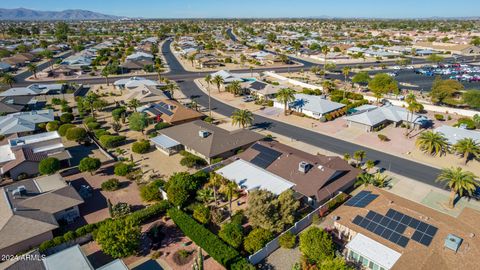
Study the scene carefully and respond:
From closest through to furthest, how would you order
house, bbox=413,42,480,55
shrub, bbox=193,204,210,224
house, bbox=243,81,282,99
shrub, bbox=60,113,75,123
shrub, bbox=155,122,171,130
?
shrub, bbox=193,204,210,224, shrub, bbox=155,122,171,130, shrub, bbox=60,113,75,123, house, bbox=243,81,282,99, house, bbox=413,42,480,55

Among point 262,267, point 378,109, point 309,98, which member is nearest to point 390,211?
point 262,267

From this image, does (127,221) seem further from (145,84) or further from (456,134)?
(145,84)

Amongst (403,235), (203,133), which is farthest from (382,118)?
(403,235)

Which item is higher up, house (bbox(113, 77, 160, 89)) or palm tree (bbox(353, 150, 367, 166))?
house (bbox(113, 77, 160, 89))

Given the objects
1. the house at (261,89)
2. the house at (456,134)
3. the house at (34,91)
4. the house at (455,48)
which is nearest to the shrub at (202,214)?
the house at (456,134)

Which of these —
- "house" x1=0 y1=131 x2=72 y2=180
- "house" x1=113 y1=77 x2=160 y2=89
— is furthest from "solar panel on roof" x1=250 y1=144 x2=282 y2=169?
"house" x1=113 y1=77 x2=160 y2=89

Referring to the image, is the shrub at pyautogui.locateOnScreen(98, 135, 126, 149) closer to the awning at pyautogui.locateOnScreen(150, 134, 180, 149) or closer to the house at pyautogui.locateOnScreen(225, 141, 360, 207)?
the awning at pyautogui.locateOnScreen(150, 134, 180, 149)

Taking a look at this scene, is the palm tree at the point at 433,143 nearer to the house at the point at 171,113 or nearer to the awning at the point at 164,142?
the awning at the point at 164,142
